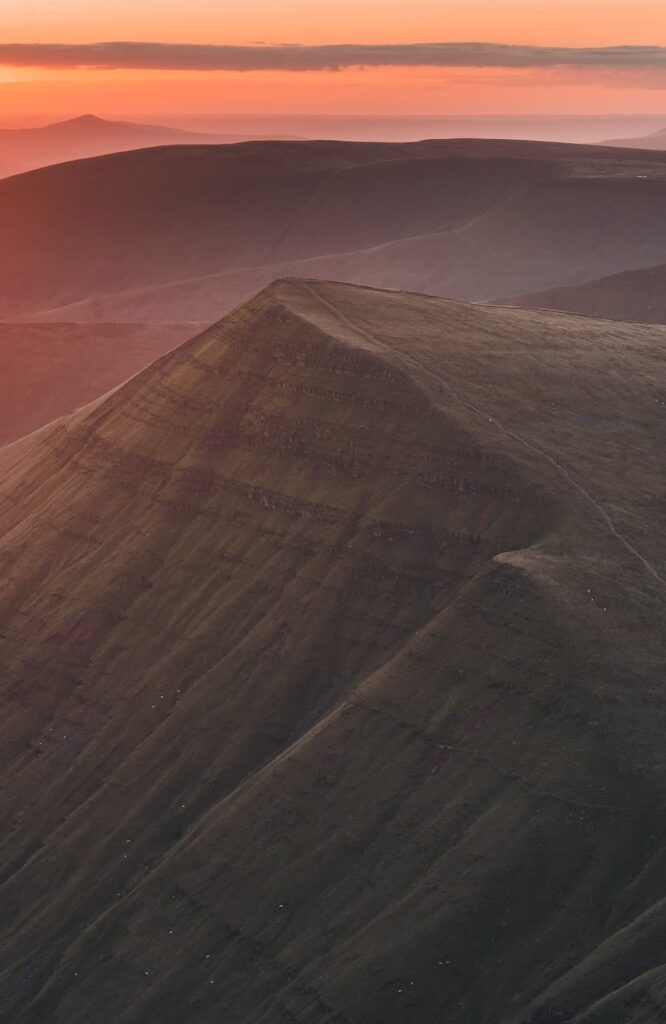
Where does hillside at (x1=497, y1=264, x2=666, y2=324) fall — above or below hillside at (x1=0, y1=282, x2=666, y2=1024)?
above

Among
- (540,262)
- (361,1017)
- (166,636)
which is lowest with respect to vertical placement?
(361,1017)

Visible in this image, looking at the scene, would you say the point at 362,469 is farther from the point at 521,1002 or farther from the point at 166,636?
the point at 521,1002

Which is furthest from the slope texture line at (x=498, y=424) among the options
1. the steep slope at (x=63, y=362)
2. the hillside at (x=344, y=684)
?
the steep slope at (x=63, y=362)

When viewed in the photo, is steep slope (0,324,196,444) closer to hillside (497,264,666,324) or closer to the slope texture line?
hillside (497,264,666,324)

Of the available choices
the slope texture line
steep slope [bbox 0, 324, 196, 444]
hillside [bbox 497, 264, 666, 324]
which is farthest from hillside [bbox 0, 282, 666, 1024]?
hillside [bbox 497, 264, 666, 324]

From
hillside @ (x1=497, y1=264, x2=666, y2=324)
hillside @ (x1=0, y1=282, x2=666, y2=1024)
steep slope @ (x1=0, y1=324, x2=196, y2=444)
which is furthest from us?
hillside @ (x1=497, y1=264, x2=666, y2=324)

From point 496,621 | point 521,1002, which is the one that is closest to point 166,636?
point 496,621

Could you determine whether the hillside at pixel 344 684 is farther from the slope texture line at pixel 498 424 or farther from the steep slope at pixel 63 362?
the steep slope at pixel 63 362
